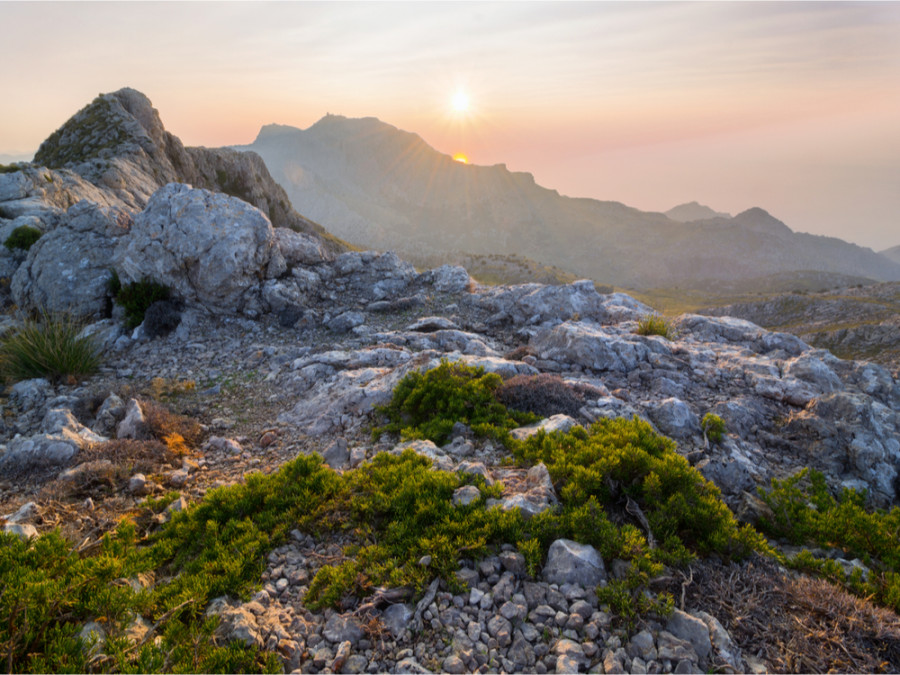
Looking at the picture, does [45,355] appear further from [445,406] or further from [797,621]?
[797,621]

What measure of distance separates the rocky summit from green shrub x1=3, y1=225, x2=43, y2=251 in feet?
1.11

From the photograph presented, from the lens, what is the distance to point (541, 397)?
29.0ft

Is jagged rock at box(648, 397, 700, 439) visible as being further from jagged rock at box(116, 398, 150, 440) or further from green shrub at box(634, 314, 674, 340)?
jagged rock at box(116, 398, 150, 440)

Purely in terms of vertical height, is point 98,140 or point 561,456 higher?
point 98,140

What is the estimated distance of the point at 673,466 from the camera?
18.7 feet

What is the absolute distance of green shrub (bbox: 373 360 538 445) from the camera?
7895mm

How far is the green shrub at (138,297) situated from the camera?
48.4 feet

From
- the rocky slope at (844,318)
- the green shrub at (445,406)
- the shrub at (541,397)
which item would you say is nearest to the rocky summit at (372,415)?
the shrub at (541,397)

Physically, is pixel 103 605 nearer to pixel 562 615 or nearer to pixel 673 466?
pixel 562 615

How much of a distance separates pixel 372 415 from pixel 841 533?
25.4ft

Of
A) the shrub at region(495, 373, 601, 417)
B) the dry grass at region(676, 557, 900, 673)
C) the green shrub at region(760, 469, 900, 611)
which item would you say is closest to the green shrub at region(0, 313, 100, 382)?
the shrub at region(495, 373, 601, 417)

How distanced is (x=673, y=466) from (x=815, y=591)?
178 cm

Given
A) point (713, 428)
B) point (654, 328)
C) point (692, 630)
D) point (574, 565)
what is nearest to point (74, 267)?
point (574, 565)

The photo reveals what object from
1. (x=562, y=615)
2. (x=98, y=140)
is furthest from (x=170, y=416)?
(x=98, y=140)
